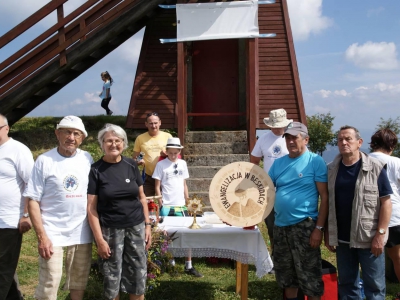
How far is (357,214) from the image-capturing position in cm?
342

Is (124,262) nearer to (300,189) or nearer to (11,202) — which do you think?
(11,202)

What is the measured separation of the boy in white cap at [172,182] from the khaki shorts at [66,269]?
178 centimetres

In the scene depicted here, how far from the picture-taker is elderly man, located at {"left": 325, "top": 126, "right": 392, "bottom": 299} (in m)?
3.40

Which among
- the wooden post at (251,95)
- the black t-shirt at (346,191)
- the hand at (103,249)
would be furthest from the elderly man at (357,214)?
the wooden post at (251,95)

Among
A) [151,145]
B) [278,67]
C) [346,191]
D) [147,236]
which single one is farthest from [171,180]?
Result: [278,67]

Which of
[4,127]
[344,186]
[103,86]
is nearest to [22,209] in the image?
[4,127]

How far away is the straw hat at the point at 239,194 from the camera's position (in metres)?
4.05

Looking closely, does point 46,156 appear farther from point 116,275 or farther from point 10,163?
point 116,275

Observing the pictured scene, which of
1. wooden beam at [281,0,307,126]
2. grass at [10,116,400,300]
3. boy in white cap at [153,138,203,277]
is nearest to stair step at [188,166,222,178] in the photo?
grass at [10,116,400,300]

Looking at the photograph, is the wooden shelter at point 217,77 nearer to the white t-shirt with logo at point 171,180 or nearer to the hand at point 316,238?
the white t-shirt with logo at point 171,180

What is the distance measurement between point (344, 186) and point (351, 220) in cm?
28

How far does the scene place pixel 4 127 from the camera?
3727mm

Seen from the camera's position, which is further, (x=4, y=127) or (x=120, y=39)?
(x=120, y=39)

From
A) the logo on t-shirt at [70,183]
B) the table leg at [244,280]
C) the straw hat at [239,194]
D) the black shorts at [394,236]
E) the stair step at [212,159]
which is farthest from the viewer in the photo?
the stair step at [212,159]
